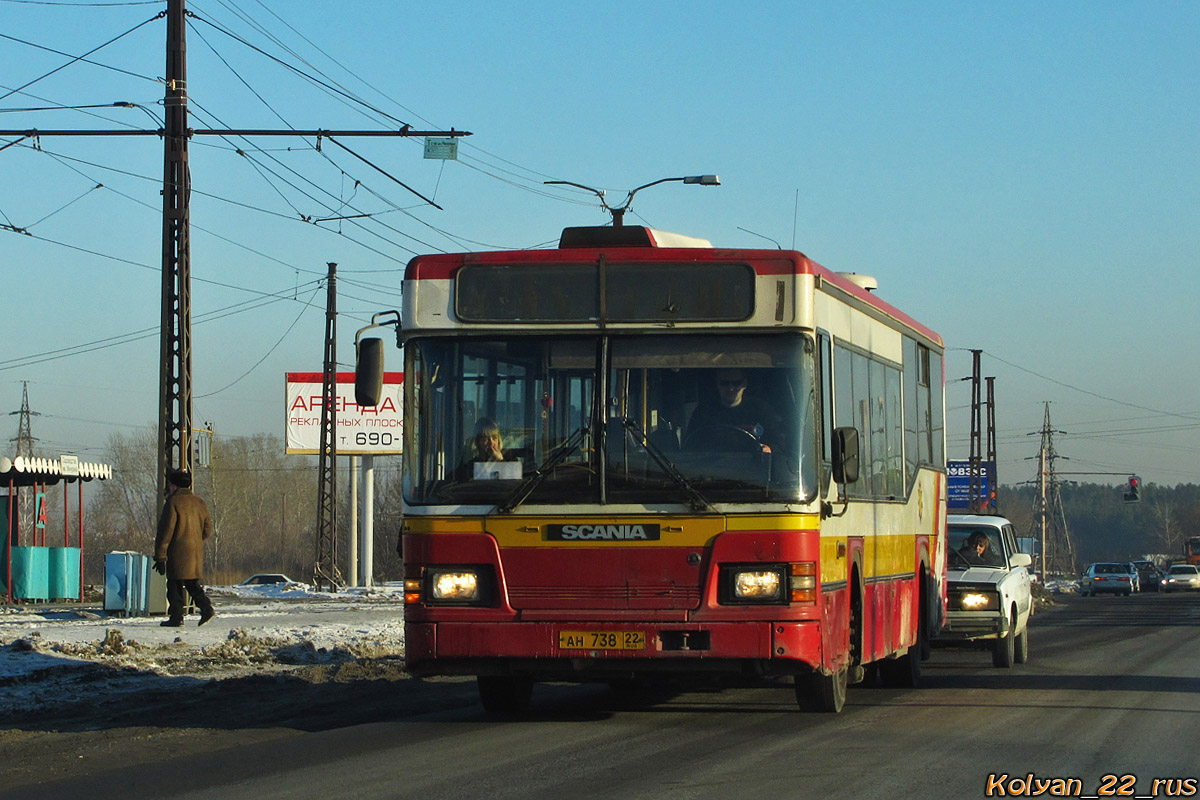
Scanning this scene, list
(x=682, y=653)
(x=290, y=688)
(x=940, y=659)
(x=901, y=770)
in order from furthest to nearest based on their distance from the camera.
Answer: (x=940, y=659) → (x=290, y=688) → (x=682, y=653) → (x=901, y=770)

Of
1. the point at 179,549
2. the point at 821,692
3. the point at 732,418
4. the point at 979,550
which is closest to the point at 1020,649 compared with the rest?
the point at 979,550

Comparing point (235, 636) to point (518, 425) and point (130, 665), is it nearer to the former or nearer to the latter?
point (130, 665)

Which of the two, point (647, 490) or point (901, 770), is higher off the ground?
point (647, 490)

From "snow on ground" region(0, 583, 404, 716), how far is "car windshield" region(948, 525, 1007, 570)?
6861 millimetres

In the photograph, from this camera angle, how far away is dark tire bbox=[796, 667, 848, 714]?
1093 cm

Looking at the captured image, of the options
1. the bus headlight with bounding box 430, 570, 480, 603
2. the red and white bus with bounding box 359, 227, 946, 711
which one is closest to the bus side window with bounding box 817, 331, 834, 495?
the red and white bus with bounding box 359, 227, 946, 711

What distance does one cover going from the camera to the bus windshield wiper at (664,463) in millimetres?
9539

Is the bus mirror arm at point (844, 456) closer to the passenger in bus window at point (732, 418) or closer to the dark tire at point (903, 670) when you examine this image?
the passenger in bus window at point (732, 418)

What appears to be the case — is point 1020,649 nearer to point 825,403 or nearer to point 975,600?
point 975,600

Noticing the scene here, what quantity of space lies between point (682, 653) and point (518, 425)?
175 cm

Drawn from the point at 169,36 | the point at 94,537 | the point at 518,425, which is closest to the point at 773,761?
the point at 518,425

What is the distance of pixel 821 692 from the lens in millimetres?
11023

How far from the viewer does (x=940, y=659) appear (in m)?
20.0

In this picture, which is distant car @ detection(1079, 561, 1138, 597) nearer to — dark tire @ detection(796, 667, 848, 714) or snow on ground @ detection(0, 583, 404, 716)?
snow on ground @ detection(0, 583, 404, 716)
